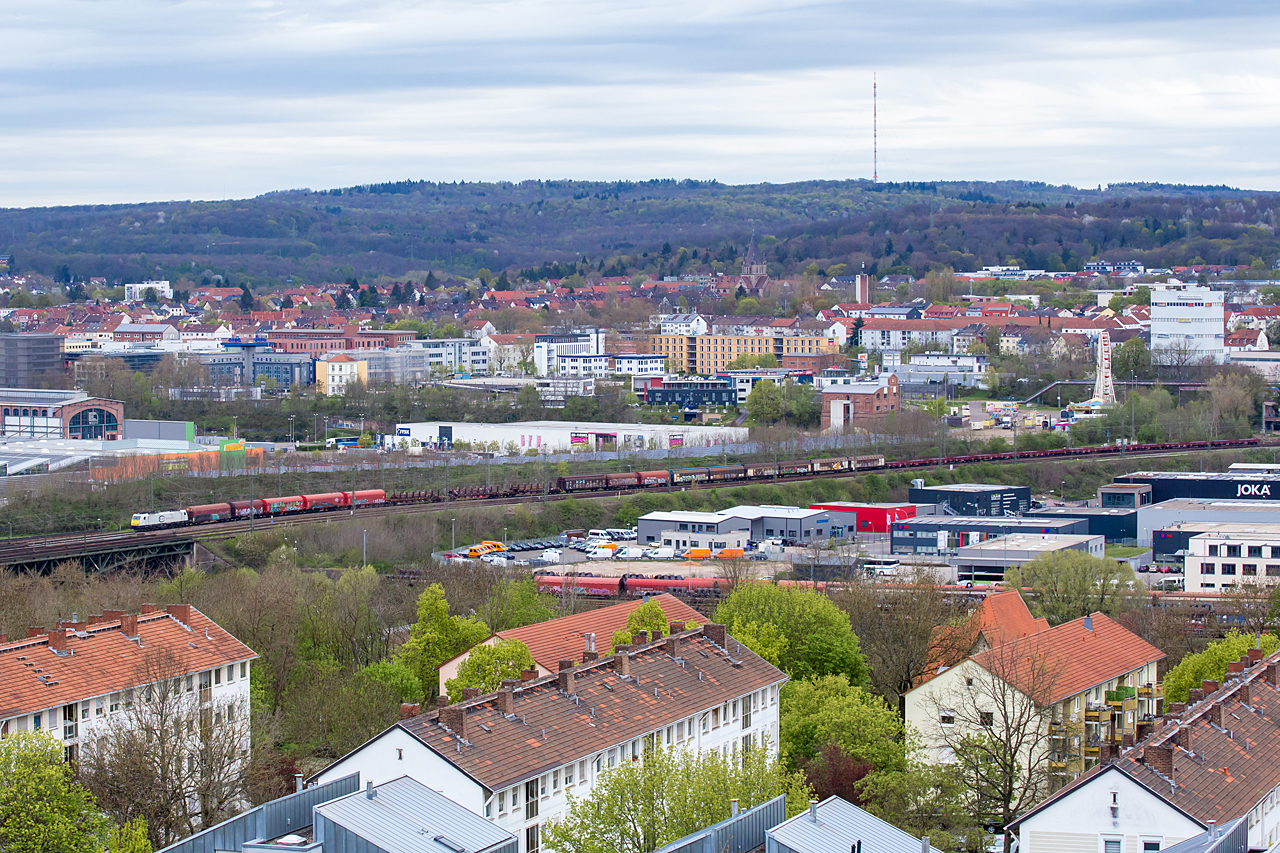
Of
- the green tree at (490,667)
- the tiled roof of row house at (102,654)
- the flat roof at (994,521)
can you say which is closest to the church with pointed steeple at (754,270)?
the flat roof at (994,521)

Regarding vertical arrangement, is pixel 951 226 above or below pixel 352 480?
above

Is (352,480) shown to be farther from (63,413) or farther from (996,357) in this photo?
(996,357)

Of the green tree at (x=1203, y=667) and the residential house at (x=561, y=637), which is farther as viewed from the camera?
the green tree at (x=1203, y=667)

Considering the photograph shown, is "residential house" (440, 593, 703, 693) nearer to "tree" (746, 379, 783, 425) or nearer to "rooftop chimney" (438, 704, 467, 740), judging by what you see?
"rooftop chimney" (438, 704, 467, 740)

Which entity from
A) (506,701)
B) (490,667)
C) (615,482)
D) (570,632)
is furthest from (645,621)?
(615,482)

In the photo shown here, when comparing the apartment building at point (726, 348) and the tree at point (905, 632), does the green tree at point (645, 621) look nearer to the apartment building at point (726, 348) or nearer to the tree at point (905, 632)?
the tree at point (905, 632)

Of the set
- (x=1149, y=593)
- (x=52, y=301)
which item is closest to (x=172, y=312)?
(x=52, y=301)
